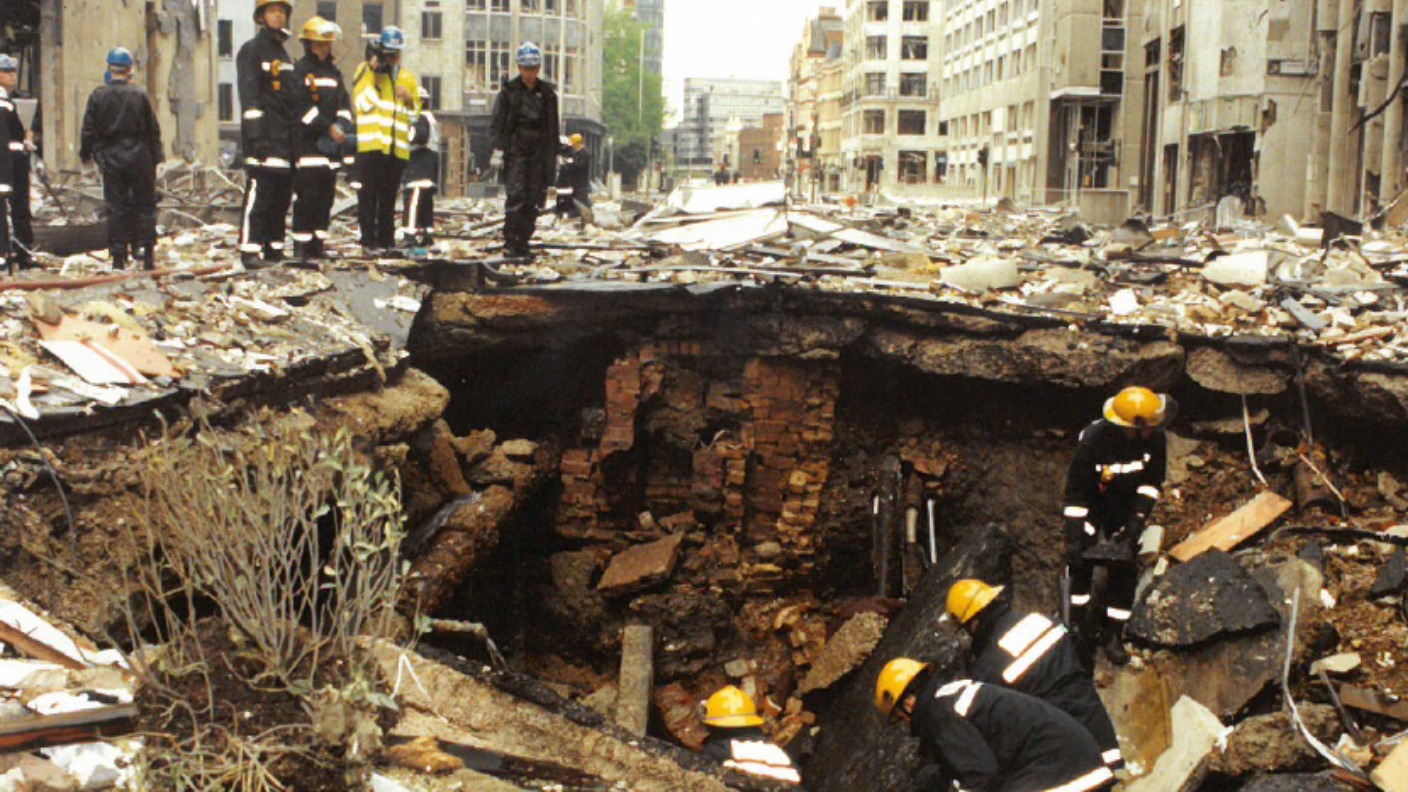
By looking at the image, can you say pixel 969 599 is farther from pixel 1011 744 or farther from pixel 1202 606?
pixel 1202 606

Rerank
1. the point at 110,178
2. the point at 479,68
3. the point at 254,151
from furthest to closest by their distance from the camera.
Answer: the point at 479,68 → the point at 110,178 → the point at 254,151

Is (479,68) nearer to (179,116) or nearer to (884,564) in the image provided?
(179,116)

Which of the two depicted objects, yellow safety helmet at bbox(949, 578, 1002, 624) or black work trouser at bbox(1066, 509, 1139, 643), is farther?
black work trouser at bbox(1066, 509, 1139, 643)

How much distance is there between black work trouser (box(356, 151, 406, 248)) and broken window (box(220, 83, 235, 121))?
33563 mm

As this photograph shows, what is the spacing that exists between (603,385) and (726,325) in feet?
4.10

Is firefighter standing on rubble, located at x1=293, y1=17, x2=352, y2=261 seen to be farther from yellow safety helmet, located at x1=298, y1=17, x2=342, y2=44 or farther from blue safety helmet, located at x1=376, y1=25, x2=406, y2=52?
blue safety helmet, located at x1=376, y1=25, x2=406, y2=52

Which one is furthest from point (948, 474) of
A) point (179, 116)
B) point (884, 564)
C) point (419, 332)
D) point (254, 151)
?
point (179, 116)

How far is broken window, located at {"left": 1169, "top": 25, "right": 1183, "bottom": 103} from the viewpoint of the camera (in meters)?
26.5

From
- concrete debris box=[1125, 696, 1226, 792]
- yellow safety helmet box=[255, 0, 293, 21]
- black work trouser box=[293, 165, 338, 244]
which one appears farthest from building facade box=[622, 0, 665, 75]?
concrete debris box=[1125, 696, 1226, 792]

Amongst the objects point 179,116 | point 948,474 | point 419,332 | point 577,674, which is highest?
point 179,116

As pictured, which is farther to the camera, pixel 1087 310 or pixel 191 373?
pixel 1087 310

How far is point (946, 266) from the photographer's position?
10.9m

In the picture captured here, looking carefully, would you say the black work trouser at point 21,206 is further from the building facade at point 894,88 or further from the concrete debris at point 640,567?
the building facade at point 894,88

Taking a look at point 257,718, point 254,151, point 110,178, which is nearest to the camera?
point 257,718
